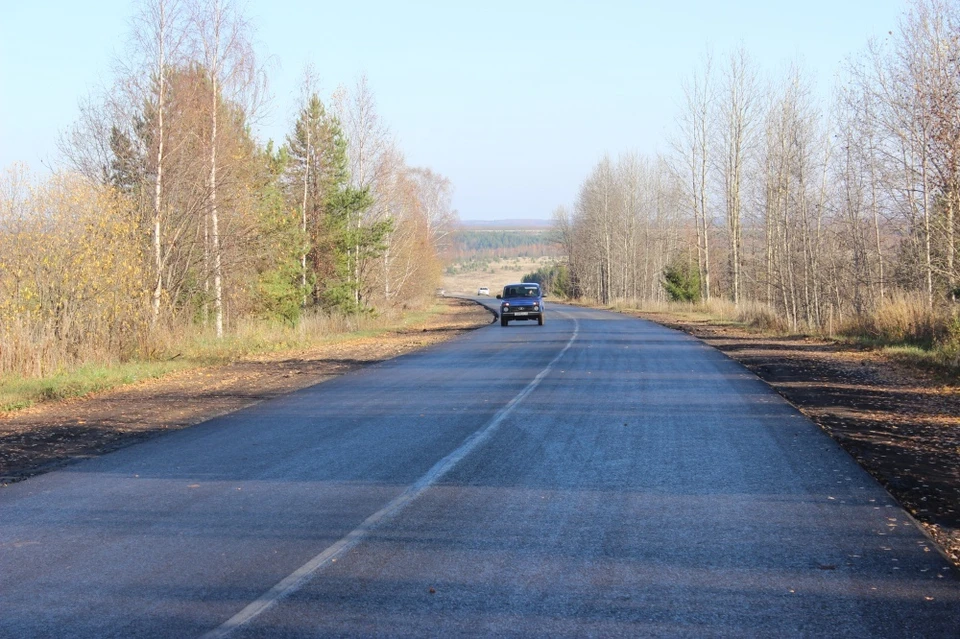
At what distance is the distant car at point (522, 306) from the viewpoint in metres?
37.3

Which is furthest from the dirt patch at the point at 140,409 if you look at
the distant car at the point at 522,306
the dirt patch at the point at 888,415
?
the distant car at the point at 522,306

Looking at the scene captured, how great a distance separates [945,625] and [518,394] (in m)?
9.67

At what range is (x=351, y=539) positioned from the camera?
5.96 m

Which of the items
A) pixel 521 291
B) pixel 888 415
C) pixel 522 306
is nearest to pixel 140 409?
pixel 888 415

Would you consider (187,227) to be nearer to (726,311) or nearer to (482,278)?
(726,311)

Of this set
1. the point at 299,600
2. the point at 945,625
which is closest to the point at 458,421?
the point at 299,600

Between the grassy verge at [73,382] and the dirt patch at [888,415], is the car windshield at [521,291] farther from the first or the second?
the grassy verge at [73,382]

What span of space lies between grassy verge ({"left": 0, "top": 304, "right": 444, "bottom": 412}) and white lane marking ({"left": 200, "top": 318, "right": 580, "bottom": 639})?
7951 millimetres

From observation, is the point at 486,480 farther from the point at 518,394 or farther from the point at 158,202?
the point at 158,202

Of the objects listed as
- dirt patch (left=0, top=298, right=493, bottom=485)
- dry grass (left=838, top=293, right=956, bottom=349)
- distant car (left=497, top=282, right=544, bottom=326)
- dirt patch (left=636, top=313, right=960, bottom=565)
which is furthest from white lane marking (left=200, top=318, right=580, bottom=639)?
distant car (left=497, top=282, right=544, bottom=326)

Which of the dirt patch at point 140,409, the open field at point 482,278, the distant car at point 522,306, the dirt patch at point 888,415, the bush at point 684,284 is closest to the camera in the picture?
the dirt patch at point 888,415

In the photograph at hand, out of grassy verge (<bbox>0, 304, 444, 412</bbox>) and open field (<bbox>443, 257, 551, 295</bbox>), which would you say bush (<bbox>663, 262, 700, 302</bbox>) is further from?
open field (<bbox>443, 257, 551, 295</bbox>)

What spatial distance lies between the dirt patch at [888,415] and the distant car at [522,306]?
14635 millimetres

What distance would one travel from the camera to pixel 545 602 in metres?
4.75
